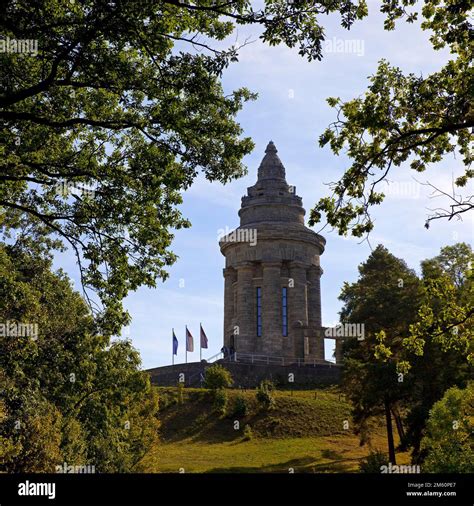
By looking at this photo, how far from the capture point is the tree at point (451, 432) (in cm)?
2402

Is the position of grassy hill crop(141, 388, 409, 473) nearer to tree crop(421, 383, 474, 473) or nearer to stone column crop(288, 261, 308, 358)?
stone column crop(288, 261, 308, 358)

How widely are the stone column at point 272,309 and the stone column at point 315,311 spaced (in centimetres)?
297

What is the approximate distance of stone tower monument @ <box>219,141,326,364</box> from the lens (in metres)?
64.8

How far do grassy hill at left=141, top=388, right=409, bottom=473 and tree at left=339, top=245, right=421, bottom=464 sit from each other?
116 inches

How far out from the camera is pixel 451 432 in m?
25.4

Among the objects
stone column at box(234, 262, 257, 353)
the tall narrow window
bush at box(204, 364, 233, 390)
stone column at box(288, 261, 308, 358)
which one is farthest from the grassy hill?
the tall narrow window

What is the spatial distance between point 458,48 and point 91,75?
26.7 ft

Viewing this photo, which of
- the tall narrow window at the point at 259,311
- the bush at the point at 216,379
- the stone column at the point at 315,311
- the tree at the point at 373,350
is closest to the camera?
the tree at the point at 373,350

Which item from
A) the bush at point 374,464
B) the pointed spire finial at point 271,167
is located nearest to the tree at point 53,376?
the bush at point 374,464

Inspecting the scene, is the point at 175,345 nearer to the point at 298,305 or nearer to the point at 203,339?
the point at 203,339

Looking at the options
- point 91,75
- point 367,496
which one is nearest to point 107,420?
point 91,75

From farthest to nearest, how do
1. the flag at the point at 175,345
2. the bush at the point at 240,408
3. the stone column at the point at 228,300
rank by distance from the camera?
1. the stone column at the point at 228,300
2. the flag at the point at 175,345
3. the bush at the point at 240,408

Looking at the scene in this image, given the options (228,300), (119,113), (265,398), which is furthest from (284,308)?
(119,113)

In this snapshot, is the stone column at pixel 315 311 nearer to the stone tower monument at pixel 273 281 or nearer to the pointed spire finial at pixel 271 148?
the stone tower monument at pixel 273 281
